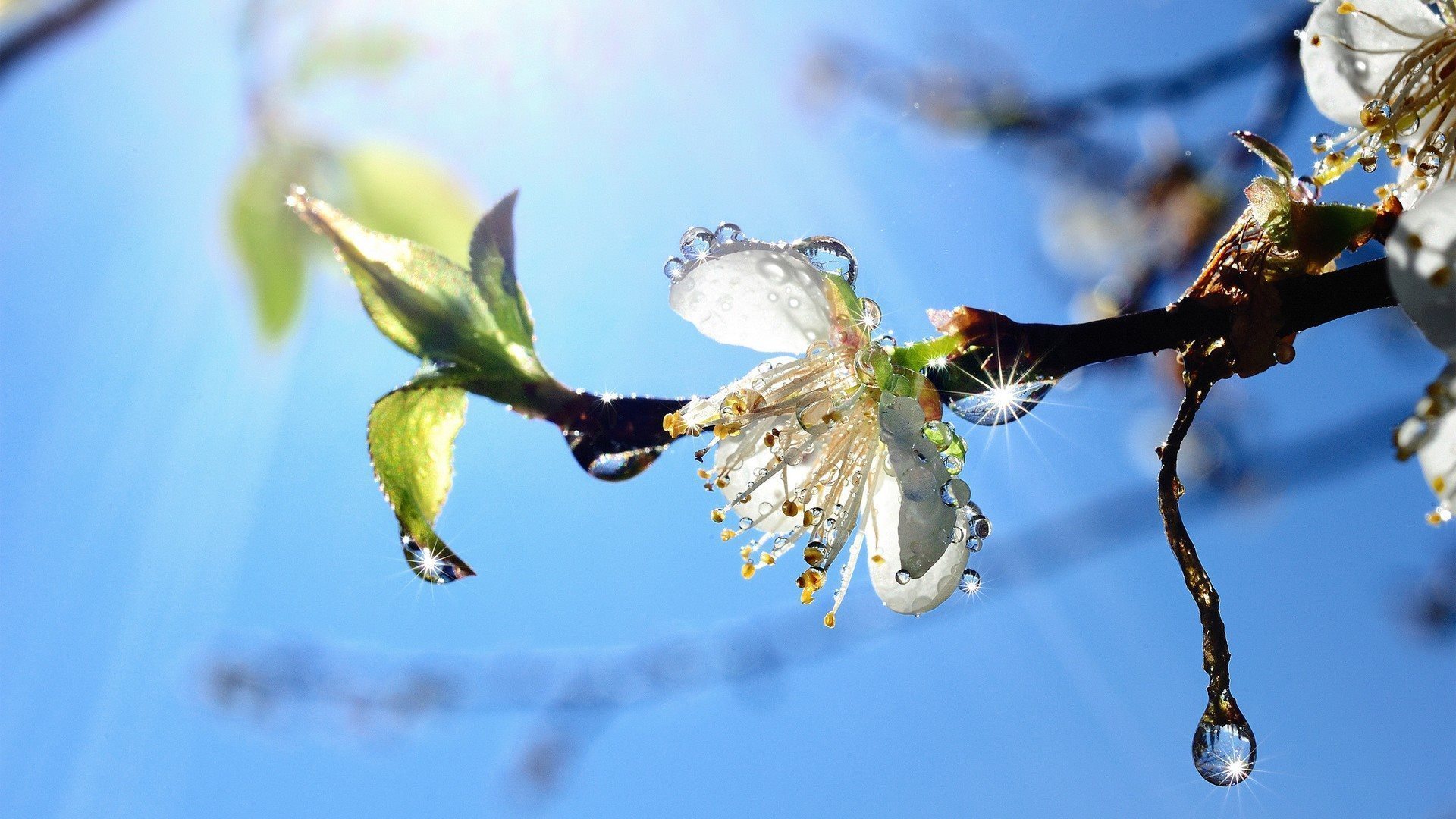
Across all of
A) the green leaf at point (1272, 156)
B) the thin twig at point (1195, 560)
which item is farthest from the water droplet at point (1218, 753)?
the green leaf at point (1272, 156)

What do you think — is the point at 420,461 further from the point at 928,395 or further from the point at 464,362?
the point at 928,395

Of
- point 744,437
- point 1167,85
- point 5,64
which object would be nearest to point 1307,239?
point 744,437

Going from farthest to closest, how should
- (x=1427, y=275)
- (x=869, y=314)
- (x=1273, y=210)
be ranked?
(x=869, y=314), (x=1273, y=210), (x=1427, y=275)

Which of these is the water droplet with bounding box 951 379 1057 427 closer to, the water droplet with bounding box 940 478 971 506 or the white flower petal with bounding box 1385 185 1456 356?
the water droplet with bounding box 940 478 971 506

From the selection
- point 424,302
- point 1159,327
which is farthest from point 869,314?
point 424,302

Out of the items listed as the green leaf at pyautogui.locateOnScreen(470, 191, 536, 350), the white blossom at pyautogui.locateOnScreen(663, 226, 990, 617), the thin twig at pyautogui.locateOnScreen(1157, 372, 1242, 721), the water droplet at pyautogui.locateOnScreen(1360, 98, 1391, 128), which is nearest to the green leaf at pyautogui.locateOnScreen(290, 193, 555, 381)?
the green leaf at pyautogui.locateOnScreen(470, 191, 536, 350)

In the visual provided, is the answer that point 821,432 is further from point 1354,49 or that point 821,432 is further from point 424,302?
point 1354,49

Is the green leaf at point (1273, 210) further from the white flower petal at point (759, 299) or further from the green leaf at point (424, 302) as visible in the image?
the green leaf at point (424, 302)
